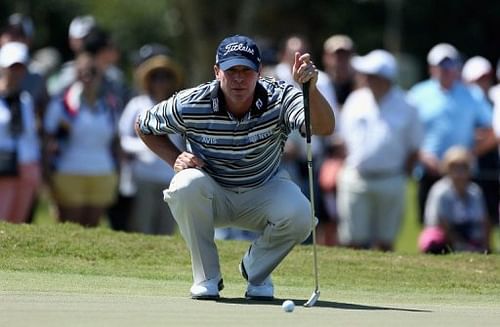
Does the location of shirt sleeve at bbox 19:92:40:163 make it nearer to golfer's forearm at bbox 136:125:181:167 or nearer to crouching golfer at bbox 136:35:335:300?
A: golfer's forearm at bbox 136:125:181:167

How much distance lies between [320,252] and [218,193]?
247cm

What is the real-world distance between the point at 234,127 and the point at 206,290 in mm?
1055

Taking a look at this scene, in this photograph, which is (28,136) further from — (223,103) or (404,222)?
(404,222)

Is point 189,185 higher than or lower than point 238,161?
lower

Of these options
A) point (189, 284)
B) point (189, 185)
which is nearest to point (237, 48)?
point (189, 185)

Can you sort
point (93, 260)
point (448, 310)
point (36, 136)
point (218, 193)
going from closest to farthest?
point (448, 310) → point (218, 193) → point (93, 260) → point (36, 136)

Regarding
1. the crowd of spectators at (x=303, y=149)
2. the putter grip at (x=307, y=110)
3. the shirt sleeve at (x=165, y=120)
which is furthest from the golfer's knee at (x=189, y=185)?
the crowd of spectators at (x=303, y=149)

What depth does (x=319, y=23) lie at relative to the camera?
62.5 meters

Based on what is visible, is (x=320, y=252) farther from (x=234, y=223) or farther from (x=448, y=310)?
(x=448, y=310)

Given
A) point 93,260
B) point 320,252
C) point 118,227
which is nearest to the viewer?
point 93,260

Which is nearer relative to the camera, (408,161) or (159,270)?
(159,270)

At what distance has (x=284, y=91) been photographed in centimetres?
949

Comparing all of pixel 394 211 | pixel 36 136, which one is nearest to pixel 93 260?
pixel 36 136

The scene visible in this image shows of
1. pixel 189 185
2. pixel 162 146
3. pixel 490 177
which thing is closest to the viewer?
pixel 189 185
